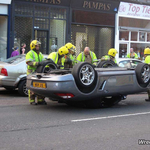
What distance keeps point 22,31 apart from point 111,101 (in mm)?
9871

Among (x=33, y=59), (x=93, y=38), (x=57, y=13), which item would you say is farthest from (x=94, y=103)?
(x=93, y=38)

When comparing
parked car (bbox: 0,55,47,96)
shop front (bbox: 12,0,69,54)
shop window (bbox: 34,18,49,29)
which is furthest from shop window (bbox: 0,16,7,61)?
parked car (bbox: 0,55,47,96)

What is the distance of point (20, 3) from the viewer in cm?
1642

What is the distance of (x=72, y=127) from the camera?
5.79 metres

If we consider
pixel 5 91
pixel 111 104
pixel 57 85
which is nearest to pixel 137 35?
pixel 5 91

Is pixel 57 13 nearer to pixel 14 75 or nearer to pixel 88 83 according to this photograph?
A: pixel 14 75

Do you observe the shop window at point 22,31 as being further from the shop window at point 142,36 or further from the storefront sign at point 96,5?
the shop window at point 142,36

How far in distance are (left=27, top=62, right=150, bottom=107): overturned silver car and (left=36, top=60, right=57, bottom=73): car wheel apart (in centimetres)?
4

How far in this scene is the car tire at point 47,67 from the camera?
7891 millimetres

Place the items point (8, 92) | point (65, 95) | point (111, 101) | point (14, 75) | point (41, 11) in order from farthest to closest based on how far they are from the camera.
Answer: point (41, 11), point (8, 92), point (14, 75), point (111, 101), point (65, 95)

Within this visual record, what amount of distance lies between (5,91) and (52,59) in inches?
158

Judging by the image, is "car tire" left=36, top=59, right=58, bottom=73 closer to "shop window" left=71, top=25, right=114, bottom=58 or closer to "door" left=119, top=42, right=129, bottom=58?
"shop window" left=71, top=25, right=114, bottom=58

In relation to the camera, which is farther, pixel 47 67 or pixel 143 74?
pixel 143 74

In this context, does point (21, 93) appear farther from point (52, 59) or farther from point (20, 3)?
point (20, 3)
